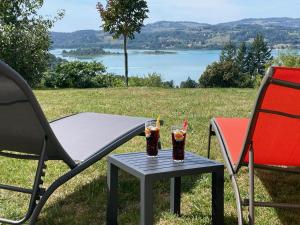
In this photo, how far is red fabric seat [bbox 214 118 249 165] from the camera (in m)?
2.86

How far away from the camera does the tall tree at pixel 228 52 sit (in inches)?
3415

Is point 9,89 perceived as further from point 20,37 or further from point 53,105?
point 20,37

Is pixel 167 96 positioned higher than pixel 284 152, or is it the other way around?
pixel 284 152

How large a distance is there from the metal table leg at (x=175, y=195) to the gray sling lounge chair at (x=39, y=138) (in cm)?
51

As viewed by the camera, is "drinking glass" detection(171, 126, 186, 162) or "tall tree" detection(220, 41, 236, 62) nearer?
"drinking glass" detection(171, 126, 186, 162)

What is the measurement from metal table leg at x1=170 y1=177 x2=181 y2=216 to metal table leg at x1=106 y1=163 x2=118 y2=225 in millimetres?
428

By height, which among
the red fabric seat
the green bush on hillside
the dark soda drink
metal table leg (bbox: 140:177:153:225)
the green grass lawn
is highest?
the dark soda drink

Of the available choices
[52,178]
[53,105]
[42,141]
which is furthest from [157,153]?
[53,105]

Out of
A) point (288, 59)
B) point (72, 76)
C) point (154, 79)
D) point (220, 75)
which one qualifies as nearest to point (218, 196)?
point (288, 59)

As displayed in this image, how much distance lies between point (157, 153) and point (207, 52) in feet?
409

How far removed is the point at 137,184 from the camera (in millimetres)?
3742

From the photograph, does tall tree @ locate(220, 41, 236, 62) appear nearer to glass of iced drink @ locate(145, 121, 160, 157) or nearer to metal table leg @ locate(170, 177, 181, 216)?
metal table leg @ locate(170, 177, 181, 216)

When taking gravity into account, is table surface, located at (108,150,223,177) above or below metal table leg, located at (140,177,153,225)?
above

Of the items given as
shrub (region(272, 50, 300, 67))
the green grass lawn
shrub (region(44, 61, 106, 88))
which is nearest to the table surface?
the green grass lawn
